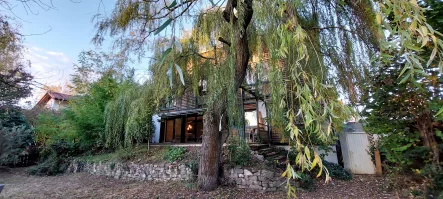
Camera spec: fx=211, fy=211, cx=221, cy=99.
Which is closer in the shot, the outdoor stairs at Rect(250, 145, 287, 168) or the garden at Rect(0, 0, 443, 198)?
the garden at Rect(0, 0, 443, 198)

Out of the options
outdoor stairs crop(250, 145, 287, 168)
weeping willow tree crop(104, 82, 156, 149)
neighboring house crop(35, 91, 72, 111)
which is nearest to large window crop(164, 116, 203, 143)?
weeping willow tree crop(104, 82, 156, 149)

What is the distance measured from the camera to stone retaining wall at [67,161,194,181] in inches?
267

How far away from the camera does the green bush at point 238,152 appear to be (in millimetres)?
6078

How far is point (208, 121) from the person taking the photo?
5.42 meters

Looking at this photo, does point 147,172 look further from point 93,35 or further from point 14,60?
point 14,60

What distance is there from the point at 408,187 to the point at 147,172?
7021mm

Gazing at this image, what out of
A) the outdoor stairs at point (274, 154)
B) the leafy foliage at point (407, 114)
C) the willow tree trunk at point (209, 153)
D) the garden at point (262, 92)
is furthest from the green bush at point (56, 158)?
the leafy foliage at point (407, 114)

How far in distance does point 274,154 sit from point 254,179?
1945mm

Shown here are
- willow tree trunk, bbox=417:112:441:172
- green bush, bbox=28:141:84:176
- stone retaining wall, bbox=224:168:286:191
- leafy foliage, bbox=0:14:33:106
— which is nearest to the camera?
leafy foliage, bbox=0:14:33:106

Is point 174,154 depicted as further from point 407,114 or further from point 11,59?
point 407,114

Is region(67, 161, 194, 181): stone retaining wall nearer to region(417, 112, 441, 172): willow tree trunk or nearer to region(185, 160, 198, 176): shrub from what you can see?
region(185, 160, 198, 176): shrub

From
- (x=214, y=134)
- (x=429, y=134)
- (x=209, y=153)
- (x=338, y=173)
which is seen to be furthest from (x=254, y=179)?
(x=429, y=134)

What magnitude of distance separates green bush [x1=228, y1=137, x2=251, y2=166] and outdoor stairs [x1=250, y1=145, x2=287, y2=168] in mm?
684

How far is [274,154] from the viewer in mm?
7398
